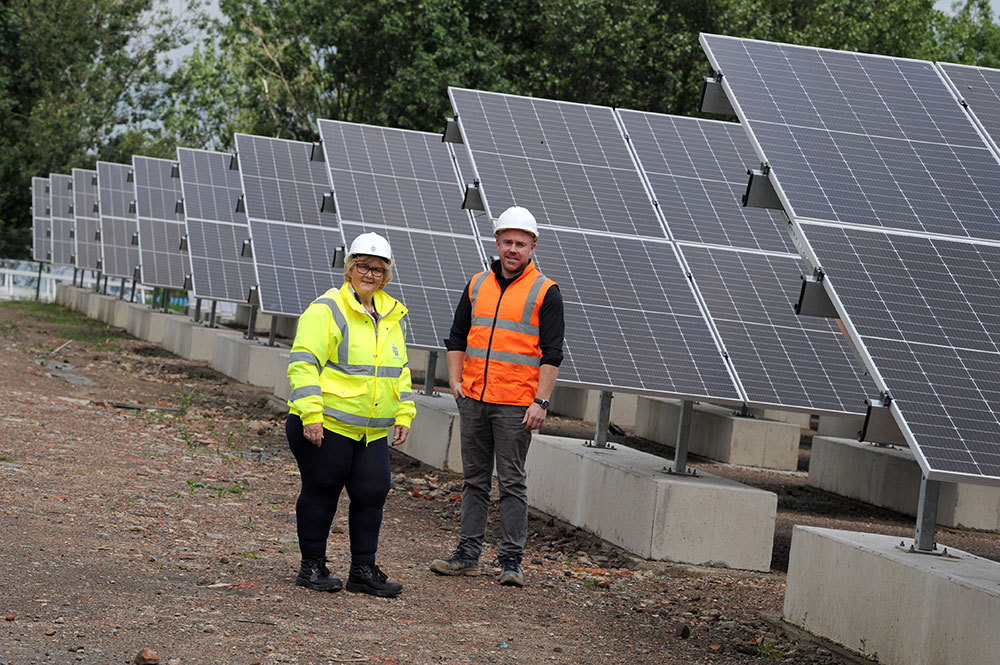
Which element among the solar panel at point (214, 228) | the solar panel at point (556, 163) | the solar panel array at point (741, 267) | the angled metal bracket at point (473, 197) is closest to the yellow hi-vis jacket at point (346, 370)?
the solar panel array at point (741, 267)

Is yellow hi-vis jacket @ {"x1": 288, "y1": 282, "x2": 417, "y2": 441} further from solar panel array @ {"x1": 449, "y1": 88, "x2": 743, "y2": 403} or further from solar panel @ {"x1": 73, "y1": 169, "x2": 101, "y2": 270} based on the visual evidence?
solar panel @ {"x1": 73, "y1": 169, "x2": 101, "y2": 270}

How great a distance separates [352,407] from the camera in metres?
7.16

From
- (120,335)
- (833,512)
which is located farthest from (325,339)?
(120,335)

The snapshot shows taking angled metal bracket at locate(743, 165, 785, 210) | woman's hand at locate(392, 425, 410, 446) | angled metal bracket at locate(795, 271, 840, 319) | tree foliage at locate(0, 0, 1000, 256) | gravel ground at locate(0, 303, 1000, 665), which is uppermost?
tree foliage at locate(0, 0, 1000, 256)

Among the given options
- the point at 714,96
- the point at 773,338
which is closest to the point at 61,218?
the point at 773,338

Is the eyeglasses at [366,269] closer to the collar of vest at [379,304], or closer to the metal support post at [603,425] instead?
the collar of vest at [379,304]

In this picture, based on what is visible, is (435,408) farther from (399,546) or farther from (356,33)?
(356,33)

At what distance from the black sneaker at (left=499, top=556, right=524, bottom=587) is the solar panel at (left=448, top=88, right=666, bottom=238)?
12.2ft

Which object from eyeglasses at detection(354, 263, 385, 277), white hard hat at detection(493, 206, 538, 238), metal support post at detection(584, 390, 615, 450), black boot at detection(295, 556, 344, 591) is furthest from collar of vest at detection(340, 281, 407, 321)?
metal support post at detection(584, 390, 615, 450)

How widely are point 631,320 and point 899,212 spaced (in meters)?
2.38

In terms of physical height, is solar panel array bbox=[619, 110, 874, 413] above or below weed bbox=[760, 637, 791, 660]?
above

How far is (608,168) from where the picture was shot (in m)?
12.2

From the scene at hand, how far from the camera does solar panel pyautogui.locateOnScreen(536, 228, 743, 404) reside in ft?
30.4

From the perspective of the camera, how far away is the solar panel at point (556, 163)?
11234 millimetres
